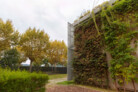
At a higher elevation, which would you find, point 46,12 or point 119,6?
point 46,12

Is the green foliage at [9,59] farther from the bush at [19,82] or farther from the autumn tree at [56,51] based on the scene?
the bush at [19,82]

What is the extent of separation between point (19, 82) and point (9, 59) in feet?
36.2

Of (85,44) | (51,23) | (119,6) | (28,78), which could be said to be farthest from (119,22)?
(51,23)

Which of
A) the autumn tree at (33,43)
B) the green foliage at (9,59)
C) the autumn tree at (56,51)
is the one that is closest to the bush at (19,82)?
the autumn tree at (33,43)

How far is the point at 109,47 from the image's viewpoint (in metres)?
4.54

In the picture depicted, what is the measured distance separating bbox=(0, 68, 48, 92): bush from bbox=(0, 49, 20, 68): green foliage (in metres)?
10.4

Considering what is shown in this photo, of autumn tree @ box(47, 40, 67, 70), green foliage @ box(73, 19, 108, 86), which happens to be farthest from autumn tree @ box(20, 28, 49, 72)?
green foliage @ box(73, 19, 108, 86)

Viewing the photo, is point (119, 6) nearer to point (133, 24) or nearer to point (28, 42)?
point (133, 24)

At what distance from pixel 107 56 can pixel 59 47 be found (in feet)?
37.7

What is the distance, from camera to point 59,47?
15.7 meters

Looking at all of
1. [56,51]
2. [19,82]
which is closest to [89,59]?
[19,82]

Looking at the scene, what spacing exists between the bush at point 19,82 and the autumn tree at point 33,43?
33.3 feet

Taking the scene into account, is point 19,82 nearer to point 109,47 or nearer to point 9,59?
point 109,47

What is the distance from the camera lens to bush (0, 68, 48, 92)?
1610 mm
